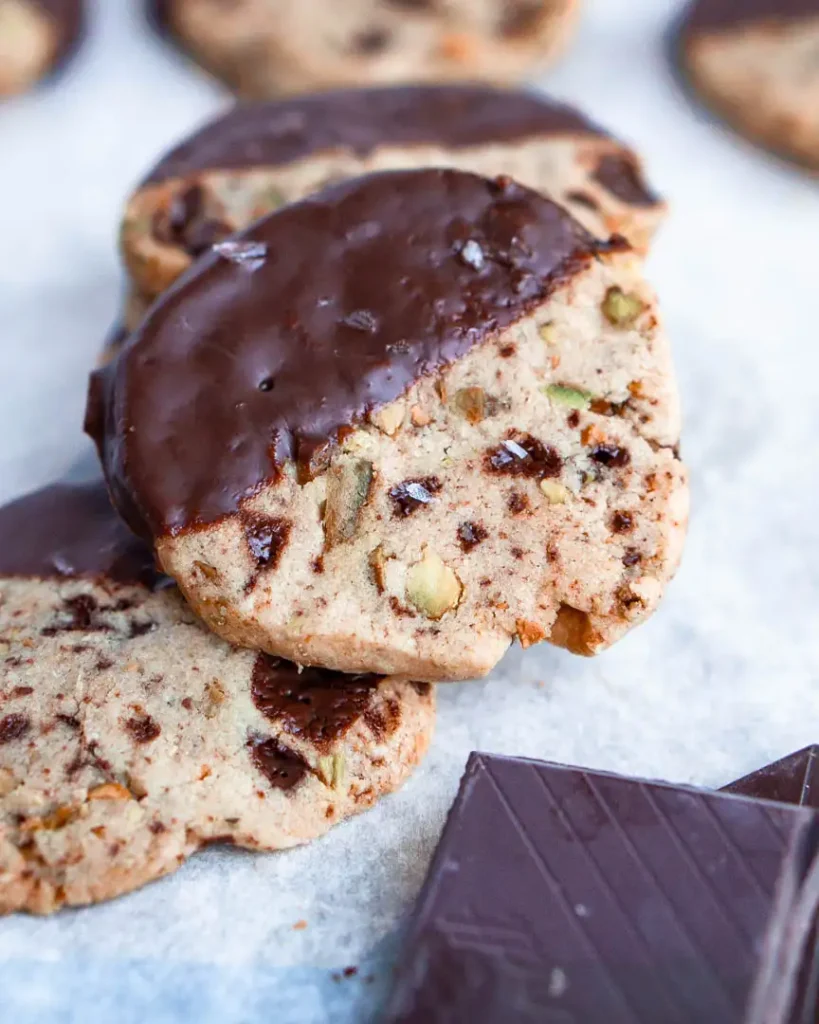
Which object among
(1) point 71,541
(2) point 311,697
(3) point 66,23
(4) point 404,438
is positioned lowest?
(1) point 71,541

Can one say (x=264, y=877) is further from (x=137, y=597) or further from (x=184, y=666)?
(x=137, y=597)

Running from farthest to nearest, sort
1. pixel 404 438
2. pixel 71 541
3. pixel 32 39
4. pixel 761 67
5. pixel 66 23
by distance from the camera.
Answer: pixel 66 23, pixel 32 39, pixel 761 67, pixel 71 541, pixel 404 438

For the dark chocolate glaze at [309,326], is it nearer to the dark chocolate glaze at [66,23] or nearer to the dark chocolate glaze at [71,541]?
the dark chocolate glaze at [71,541]

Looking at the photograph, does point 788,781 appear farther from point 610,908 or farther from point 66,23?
point 66,23

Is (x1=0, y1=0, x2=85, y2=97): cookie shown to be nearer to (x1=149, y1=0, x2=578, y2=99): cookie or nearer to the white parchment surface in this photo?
the white parchment surface

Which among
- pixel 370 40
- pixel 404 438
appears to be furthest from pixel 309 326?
pixel 370 40

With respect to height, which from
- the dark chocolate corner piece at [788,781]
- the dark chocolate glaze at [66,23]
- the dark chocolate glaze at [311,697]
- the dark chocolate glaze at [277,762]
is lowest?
the dark chocolate glaze at [277,762]

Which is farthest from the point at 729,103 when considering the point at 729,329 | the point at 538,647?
the point at 538,647

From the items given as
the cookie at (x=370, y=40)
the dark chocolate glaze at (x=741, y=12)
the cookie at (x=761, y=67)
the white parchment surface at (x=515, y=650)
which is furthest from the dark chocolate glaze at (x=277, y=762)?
the dark chocolate glaze at (x=741, y=12)
